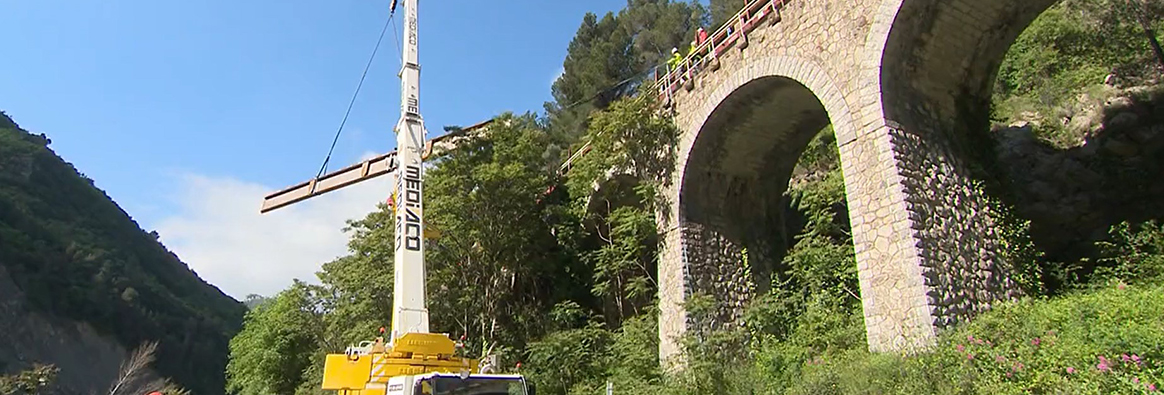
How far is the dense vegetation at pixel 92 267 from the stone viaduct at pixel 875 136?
47998 millimetres

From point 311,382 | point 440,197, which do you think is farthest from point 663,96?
point 311,382

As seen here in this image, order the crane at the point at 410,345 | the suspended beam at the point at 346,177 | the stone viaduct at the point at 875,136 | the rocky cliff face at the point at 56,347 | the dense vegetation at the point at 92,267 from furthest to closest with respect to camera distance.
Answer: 1. the dense vegetation at the point at 92,267
2. the rocky cliff face at the point at 56,347
3. the suspended beam at the point at 346,177
4. the stone viaduct at the point at 875,136
5. the crane at the point at 410,345

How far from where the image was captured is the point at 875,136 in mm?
9297

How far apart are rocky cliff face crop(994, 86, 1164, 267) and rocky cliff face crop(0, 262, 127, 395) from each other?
4594 cm

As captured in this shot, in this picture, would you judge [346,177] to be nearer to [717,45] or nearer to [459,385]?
[717,45]

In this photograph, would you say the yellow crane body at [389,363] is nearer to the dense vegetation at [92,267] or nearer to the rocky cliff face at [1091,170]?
the rocky cliff face at [1091,170]

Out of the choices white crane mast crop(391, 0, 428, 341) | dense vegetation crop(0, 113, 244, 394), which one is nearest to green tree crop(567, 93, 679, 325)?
white crane mast crop(391, 0, 428, 341)

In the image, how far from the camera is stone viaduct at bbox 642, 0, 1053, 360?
8703mm

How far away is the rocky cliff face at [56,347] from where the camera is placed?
Answer: 134ft

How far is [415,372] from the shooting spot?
26.8ft

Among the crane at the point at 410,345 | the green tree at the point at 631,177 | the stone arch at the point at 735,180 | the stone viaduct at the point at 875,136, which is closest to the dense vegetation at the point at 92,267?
the green tree at the point at 631,177

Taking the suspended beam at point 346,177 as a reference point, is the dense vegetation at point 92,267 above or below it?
above

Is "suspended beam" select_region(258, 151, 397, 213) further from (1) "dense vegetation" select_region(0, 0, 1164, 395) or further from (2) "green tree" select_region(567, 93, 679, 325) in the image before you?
(2) "green tree" select_region(567, 93, 679, 325)

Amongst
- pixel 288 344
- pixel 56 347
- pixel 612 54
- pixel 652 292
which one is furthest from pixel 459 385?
pixel 56 347
